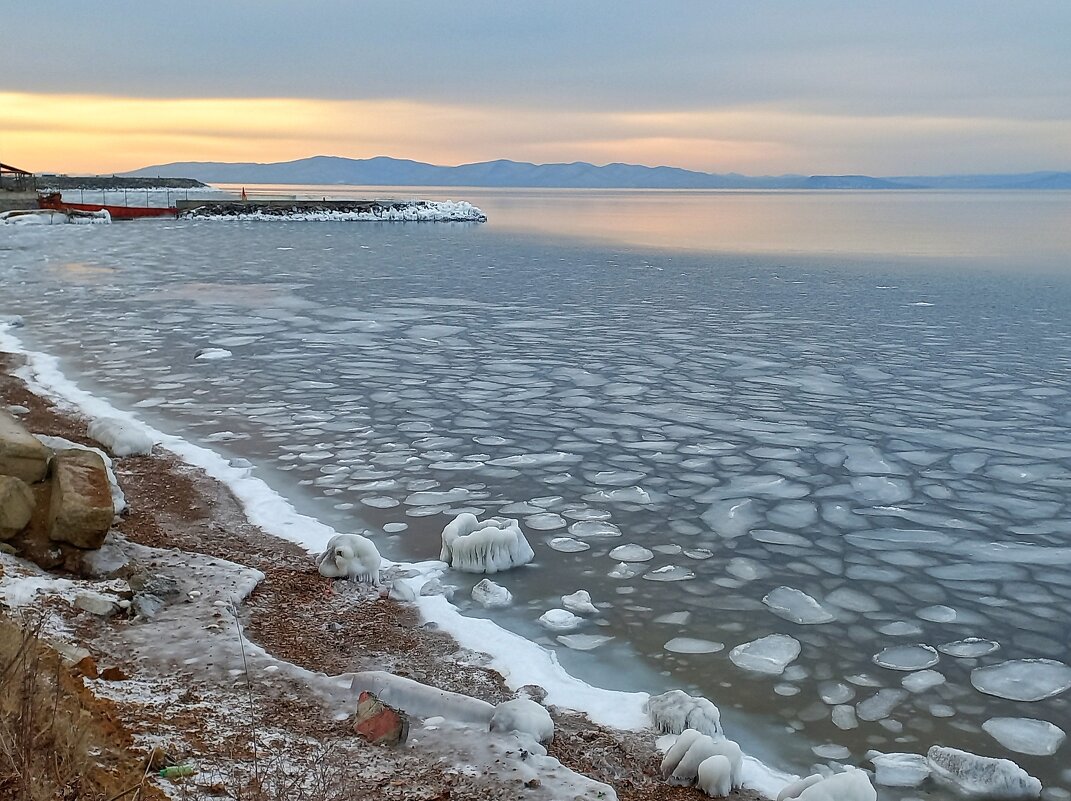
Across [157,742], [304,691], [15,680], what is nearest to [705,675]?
[304,691]

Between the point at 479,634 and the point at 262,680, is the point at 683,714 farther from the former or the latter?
the point at 262,680

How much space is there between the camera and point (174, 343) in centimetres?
1345

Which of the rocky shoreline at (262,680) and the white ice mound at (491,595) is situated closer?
the rocky shoreline at (262,680)

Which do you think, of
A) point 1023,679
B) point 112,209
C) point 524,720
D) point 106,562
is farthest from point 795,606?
point 112,209

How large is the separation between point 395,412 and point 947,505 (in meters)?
5.18

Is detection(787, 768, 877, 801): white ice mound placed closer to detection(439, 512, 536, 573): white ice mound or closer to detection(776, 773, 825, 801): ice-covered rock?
detection(776, 773, 825, 801): ice-covered rock

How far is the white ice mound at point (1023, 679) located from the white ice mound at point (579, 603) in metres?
1.98

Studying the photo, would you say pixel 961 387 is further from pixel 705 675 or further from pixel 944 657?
pixel 705 675

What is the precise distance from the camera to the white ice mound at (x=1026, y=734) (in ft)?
13.8

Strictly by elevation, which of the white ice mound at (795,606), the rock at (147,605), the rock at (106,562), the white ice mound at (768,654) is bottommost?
the white ice mound at (768,654)

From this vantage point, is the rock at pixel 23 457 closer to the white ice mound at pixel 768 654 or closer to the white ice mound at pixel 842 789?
the white ice mound at pixel 768 654

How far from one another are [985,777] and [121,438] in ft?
21.9

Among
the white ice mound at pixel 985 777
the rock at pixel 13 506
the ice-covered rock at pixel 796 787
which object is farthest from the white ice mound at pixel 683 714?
the rock at pixel 13 506

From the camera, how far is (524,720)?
392cm
